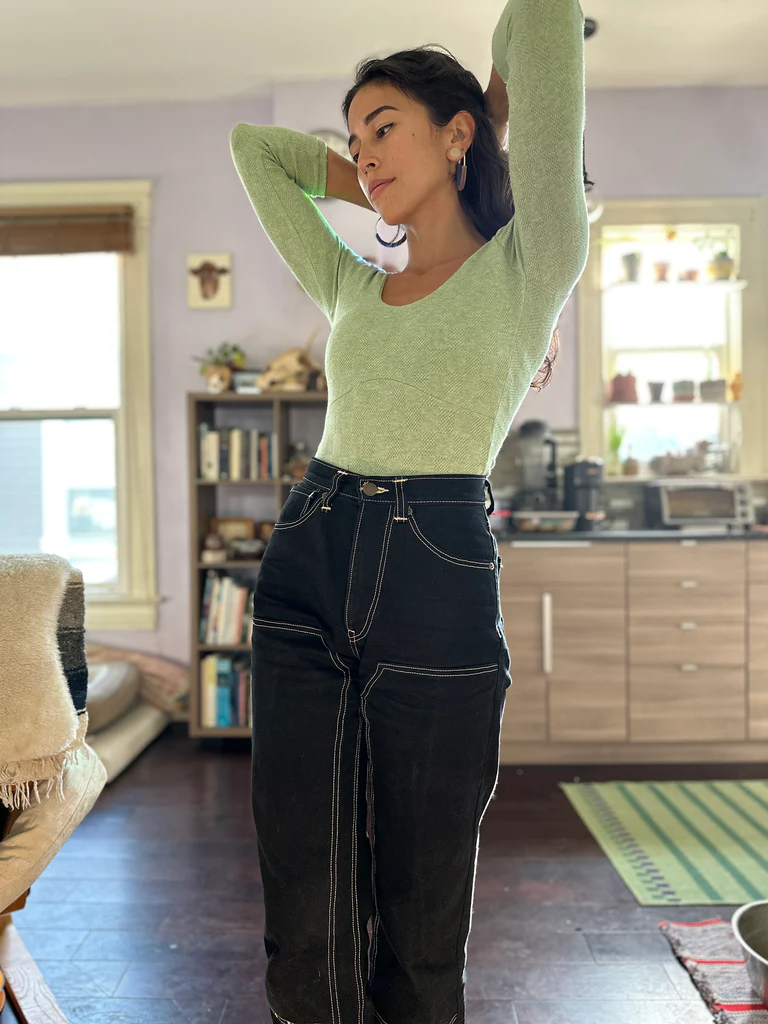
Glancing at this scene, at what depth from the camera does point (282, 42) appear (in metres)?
3.58

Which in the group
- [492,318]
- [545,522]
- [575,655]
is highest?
[492,318]

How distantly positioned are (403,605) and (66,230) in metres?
3.66

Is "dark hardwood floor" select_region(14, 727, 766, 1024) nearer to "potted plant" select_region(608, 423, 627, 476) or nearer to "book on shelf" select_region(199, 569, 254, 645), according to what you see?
"book on shelf" select_region(199, 569, 254, 645)

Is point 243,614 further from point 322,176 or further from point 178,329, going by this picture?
point 322,176

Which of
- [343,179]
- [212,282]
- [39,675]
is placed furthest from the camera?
[212,282]

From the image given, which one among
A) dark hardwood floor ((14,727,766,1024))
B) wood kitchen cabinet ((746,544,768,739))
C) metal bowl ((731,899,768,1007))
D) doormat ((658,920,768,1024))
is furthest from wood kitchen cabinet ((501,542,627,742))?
metal bowl ((731,899,768,1007))

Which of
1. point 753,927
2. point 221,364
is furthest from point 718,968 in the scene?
point 221,364

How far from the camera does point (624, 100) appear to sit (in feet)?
13.1

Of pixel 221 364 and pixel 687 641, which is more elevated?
pixel 221 364

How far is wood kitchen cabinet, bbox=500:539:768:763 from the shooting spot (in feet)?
11.1

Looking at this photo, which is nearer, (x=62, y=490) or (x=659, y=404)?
(x=659, y=404)

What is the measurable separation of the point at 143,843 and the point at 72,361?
2.39 m

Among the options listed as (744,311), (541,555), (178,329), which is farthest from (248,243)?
(744,311)

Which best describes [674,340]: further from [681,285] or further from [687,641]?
[687,641]
